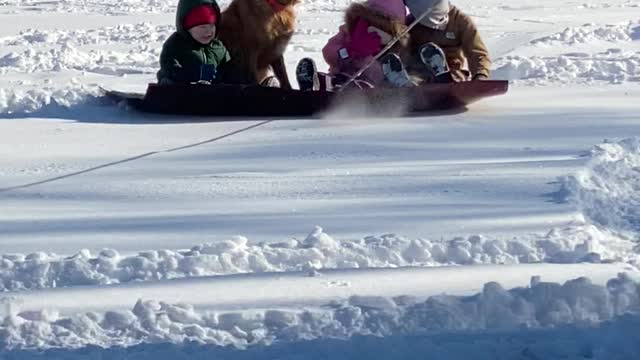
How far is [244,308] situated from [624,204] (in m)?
2.66

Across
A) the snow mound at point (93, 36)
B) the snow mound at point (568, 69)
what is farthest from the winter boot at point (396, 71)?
the snow mound at point (93, 36)

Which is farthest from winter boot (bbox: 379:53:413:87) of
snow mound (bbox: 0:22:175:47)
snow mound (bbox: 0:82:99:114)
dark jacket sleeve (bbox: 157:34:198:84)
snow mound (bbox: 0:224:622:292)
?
snow mound (bbox: 0:22:175:47)

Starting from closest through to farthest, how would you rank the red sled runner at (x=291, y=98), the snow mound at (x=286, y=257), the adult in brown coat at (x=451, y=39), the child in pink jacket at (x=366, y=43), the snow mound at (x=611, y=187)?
1. the snow mound at (x=286, y=257)
2. the snow mound at (x=611, y=187)
3. the red sled runner at (x=291, y=98)
4. the child in pink jacket at (x=366, y=43)
5. the adult in brown coat at (x=451, y=39)

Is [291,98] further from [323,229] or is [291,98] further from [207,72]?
[323,229]

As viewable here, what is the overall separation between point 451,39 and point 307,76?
1209 millimetres

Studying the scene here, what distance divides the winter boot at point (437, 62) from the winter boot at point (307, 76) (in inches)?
32.3

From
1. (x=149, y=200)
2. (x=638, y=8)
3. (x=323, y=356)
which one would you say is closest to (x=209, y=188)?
(x=149, y=200)

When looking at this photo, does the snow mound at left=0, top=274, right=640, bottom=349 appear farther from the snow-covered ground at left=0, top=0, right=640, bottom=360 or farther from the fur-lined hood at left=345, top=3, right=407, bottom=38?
the fur-lined hood at left=345, top=3, right=407, bottom=38

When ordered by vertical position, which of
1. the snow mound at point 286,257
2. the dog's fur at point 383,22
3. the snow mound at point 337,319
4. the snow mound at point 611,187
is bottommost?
the snow mound at point 337,319

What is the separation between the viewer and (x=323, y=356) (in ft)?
16.5

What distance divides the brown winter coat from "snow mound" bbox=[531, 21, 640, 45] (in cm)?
411

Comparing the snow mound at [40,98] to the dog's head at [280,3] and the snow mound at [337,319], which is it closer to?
the dog's head at [280,3]

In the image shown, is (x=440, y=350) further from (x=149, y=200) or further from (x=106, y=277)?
(x=149, y=200)

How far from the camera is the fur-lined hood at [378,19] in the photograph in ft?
33.8
